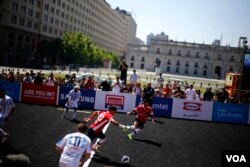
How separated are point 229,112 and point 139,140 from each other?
11.9 m

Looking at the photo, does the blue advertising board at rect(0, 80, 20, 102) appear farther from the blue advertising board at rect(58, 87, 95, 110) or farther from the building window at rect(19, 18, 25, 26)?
the building window at rect(19, 18, 25, 26)

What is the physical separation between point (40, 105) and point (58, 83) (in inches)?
209

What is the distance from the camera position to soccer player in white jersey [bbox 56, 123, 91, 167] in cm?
720

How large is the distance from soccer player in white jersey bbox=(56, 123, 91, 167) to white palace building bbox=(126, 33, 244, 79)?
128013 millimetres

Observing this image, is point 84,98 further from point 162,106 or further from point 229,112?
point 229,112

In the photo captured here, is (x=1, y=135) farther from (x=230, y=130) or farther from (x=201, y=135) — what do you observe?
(x=230, y=130)

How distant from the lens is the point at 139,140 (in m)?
15.3

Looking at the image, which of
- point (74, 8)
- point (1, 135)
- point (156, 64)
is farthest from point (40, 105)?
point (156, 64)

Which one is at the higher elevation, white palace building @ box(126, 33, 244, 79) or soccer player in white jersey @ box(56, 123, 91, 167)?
white palace building @ box(126, 33, 244, 79)

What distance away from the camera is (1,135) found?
504 inches

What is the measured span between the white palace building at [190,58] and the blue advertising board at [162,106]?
365ft

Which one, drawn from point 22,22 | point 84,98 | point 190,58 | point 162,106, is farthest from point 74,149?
point 190,58

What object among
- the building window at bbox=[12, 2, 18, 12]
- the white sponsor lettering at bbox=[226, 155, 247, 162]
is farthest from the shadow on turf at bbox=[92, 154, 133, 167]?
the building window at bbox=[12, 2, 18, 12]

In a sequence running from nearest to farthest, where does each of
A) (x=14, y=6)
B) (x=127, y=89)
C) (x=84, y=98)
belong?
(x=84, y=98) → (x=127, y=89) → (x=14, y=6)
